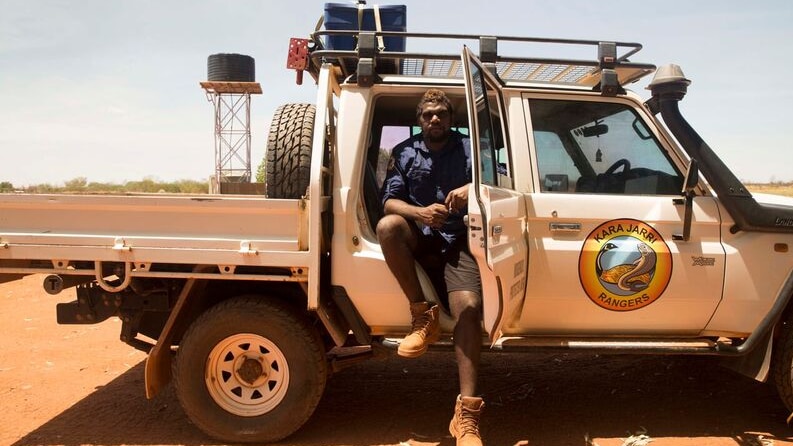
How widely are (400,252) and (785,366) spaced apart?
2358mm

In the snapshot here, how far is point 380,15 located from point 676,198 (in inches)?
84.8

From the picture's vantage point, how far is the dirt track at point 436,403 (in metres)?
3.56

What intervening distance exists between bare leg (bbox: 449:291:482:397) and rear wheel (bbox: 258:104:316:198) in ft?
3.64

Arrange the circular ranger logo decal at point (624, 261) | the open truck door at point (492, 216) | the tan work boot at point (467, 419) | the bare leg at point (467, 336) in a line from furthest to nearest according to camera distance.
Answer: the circular ranger logo decal at point (624, 261) < the bare leg at point (467, 336) < the tan work boot at point (467, 419) < the open truck door at point (492, 216)

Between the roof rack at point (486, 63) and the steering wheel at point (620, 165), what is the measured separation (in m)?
0.43

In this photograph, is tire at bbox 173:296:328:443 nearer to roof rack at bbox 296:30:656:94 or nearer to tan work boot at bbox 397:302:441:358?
tan work boot at bbox 397:302:441:358

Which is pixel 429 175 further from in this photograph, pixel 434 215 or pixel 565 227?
pixel 565 227

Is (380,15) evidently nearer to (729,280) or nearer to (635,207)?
(635,207)

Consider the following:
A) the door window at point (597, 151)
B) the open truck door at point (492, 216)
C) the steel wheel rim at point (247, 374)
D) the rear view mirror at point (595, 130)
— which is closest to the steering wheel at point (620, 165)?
the door window at point (597, 151)

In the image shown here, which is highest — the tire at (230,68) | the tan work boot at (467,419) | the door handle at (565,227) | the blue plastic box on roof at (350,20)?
the tire at (230,68)

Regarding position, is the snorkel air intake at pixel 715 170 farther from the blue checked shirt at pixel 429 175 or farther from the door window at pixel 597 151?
the blue checked shirt at pixel 429 175

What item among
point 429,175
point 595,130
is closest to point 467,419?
point 429,175

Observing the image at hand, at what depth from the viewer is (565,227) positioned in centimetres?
339

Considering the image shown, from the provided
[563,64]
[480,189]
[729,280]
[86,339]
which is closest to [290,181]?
[480,189]
